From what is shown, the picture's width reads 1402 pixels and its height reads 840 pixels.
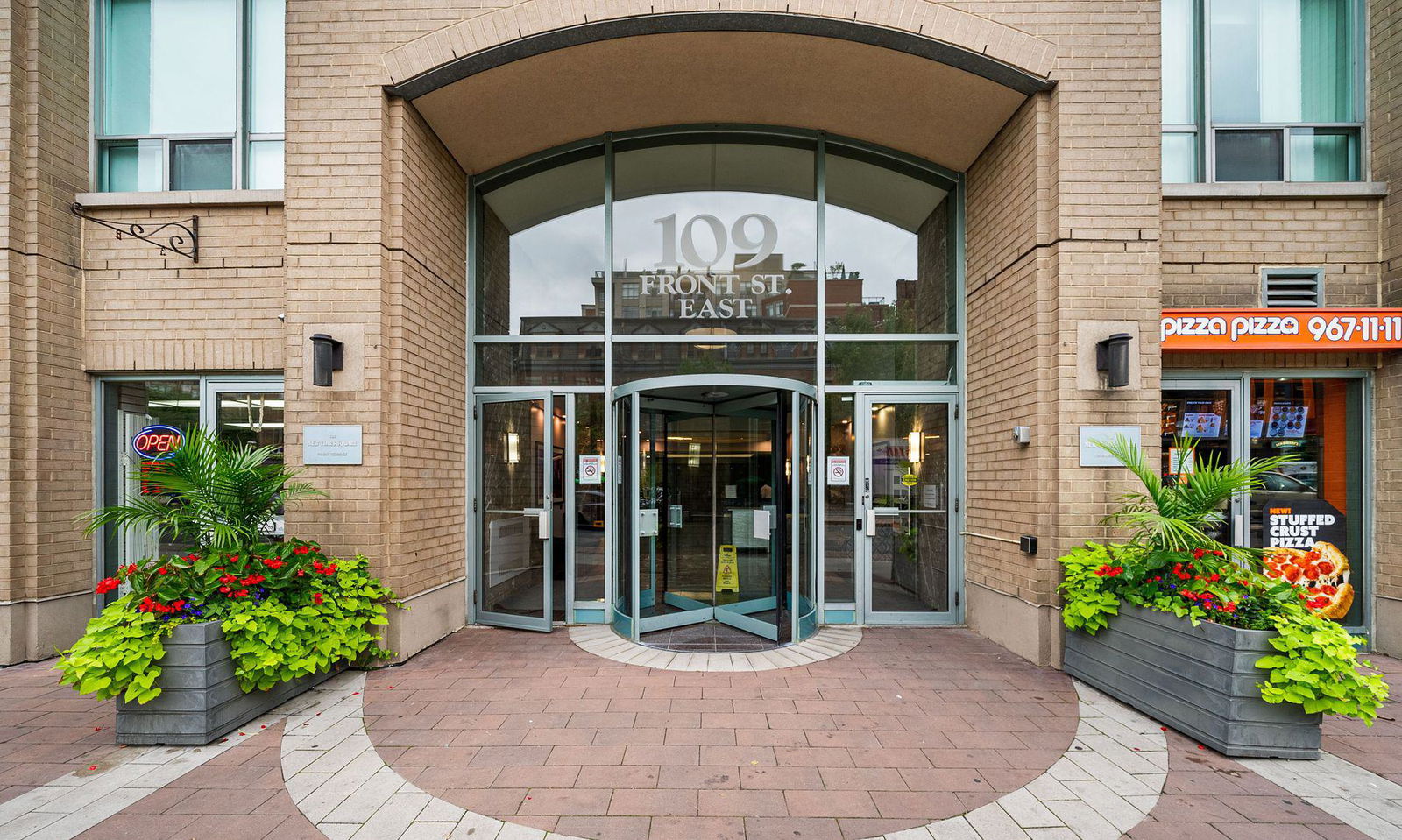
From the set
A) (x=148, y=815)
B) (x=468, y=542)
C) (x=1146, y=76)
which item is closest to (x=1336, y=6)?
(x=1146, y=76)

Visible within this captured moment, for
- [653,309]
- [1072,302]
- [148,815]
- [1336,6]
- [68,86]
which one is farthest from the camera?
[653,309]

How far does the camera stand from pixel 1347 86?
5941 mm

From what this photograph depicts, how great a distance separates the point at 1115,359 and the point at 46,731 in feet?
25.6

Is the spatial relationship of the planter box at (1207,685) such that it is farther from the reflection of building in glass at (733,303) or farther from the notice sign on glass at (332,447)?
the notice sign on glass at (332,447)

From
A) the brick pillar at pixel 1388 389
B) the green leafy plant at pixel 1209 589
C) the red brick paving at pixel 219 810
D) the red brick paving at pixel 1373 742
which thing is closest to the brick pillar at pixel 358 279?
the red brick paving at pixel 219 810

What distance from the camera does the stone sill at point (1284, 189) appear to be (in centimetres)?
562

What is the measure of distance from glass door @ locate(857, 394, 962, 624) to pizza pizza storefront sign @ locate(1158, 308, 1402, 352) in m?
2.17

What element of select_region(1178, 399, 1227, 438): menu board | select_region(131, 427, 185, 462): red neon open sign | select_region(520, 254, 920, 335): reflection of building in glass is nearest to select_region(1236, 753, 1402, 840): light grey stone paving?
select_region(1178, 399, 1227, 438): menu board

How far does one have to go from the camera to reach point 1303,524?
571cm

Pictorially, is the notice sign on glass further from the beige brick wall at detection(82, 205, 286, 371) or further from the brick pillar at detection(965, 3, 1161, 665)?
the brick pillar at detection(965, 3, 1161, 665)

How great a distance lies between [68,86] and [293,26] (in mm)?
2425

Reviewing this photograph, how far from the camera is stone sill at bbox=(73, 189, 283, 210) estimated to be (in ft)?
18.3

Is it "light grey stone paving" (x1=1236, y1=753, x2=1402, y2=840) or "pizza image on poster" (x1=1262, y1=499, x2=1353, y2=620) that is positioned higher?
"pizza image on poster" (x1=1262, y1=499, x2=1353, y2=620)

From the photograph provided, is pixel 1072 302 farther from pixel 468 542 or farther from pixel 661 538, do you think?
pixel 468 542
